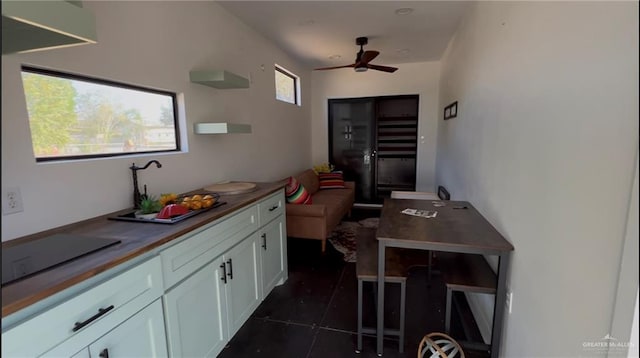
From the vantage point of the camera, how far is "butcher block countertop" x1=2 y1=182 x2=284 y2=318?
911 mm

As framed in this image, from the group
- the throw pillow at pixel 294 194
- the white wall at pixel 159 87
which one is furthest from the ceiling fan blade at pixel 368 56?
the throw pillow at pixel 294 194

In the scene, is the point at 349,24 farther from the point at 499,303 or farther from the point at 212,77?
the point at 499,303

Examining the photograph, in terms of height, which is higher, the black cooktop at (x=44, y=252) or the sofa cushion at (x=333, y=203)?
the black cooktop at (x=44, y=252)

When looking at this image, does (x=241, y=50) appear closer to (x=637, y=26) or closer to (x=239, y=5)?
(x=239, y=5)

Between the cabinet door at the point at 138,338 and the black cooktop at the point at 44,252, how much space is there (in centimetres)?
33

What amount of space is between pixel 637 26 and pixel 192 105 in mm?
2589

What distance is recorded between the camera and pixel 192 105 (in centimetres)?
253

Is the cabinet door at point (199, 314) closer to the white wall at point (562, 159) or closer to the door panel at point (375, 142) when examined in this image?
the white wall at point (562, 159)

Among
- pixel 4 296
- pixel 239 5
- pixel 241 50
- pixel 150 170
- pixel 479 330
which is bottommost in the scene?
pixel 479 330

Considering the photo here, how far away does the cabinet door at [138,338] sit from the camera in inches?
44.8

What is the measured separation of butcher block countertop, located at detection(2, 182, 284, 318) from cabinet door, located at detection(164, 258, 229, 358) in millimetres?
285

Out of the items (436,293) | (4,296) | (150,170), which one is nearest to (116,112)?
(150,170)

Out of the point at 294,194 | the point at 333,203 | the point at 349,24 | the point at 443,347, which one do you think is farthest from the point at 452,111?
the point at 443,347

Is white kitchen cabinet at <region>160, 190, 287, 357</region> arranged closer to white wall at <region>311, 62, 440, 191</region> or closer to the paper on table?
the paper on table
